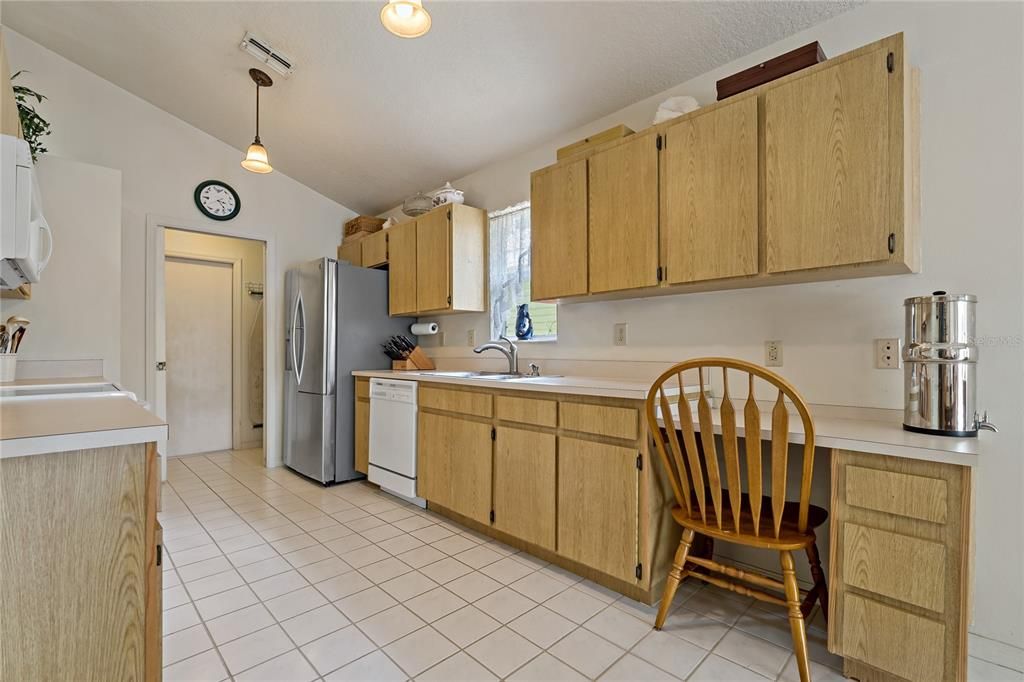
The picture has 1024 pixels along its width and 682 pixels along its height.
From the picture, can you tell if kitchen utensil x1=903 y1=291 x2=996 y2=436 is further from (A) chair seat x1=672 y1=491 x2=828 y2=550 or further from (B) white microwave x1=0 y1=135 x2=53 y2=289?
(B) white microwave x1=0 y1=135 x2=53 y2=289

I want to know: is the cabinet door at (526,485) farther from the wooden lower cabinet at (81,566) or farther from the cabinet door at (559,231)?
the wooden lower cabinet at (81,566)

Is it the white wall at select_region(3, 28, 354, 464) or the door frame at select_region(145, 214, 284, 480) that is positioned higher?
the white wall at select_region(3, 28, 354, 464)

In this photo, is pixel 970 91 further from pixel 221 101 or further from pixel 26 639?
pixel 221 101

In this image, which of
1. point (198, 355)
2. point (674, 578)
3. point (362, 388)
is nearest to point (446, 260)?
point (362, 388)

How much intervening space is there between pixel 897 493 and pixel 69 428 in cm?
204

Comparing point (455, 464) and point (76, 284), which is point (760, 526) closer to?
point (455, 464)

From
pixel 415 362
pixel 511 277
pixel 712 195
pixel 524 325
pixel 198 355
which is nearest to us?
pixel 712 195

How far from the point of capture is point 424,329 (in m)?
3.81

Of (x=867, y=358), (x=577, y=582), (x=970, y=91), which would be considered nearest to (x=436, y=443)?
(x=577, y=582)

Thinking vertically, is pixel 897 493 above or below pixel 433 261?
below

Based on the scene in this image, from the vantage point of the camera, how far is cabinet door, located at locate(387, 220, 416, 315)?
3.67 metres

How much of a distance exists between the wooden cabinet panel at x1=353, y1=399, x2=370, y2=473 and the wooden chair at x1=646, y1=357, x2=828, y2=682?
2416 millimetres

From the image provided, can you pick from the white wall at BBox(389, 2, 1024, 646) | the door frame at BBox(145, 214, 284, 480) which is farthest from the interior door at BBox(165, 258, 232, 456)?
the white wall at BBox(389, 2, 1024, 646)

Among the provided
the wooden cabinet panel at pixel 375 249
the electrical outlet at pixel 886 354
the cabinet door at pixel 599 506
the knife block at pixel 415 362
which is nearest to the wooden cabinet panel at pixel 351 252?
the wooden cabinet panel at pixel 375 249
